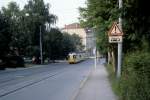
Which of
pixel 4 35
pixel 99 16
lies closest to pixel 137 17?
pixel 99 16

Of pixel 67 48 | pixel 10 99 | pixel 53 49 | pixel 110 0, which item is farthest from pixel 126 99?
pixel 67 48

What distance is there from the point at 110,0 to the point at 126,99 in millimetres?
7996

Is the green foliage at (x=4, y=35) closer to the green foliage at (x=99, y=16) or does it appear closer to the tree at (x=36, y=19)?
the tree at (x=36, y=19)

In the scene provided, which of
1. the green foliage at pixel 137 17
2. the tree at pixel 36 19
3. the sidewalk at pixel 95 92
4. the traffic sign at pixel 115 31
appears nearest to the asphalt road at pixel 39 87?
the sidewalk at pixel 95 92

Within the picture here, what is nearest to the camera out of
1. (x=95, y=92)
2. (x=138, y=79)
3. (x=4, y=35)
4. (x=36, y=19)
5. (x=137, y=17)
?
(x=137, y=17)

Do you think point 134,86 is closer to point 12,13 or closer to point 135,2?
point 135,2

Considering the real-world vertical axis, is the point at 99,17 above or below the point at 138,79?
above

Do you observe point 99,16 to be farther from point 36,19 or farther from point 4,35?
point 36,19

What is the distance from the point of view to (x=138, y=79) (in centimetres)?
1198

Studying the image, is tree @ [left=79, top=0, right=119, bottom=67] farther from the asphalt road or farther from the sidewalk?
the asphalt road

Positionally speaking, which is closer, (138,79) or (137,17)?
(137,17)

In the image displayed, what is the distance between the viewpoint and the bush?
38.0ft

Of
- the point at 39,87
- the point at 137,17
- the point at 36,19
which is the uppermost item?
the point at 36,19

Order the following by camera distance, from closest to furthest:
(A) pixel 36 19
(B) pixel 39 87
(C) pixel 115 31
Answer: (C) pixel 115 31 → (B) pixel 39 87 → (A) pixel 36 19
